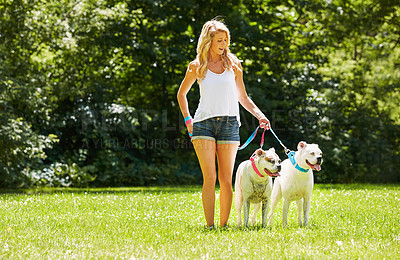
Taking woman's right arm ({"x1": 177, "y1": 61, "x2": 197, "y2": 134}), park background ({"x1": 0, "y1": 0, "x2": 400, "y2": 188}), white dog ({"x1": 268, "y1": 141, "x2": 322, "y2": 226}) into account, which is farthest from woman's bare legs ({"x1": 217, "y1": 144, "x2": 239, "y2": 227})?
park background ({"x1": 0, "y1": 0, "x2": 400, "y2": 188})

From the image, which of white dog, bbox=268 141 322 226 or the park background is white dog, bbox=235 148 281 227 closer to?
white dog, bbox=268 141 322 226

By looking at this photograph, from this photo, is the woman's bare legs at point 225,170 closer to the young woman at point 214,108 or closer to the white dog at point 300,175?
the young woman at point 214,108

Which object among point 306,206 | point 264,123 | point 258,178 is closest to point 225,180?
point 258,178

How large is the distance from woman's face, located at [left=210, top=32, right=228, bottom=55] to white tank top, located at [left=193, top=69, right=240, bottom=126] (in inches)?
10.2

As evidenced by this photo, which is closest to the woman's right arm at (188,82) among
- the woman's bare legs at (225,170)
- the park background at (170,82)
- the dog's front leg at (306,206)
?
the woman's bare legs at (225,170)

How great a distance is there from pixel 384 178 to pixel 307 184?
14399 mm

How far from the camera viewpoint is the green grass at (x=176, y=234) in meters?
4.61

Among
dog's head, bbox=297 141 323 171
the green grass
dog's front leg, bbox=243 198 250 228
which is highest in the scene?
dog's head, bbox=297 141 323 171

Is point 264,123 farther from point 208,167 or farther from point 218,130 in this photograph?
point 208,167

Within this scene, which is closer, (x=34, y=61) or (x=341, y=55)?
(x=34, y=61)

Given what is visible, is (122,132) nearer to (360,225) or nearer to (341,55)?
(341,55)

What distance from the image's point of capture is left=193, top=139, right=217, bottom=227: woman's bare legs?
5824mm

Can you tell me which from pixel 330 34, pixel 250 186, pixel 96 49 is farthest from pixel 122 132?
pixel 250 186

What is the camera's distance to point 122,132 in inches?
712
